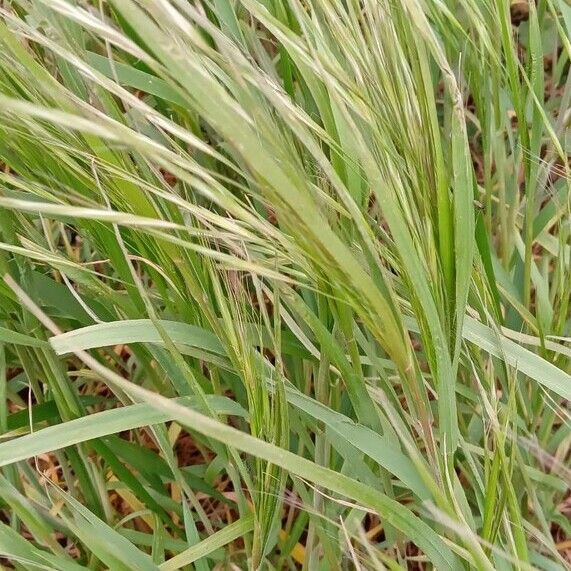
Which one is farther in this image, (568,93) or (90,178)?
(568,93)

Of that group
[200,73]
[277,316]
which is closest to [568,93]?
[277,316]

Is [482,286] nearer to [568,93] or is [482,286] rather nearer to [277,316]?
[277,316]

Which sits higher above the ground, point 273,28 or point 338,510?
point 273,28

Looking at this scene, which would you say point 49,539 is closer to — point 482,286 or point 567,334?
point 482,286

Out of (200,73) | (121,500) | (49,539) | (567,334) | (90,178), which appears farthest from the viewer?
(121,500)

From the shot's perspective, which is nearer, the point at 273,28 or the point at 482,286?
the point at 273,28

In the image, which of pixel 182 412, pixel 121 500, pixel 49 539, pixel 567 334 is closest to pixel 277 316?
pixel 182 412

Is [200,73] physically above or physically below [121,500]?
above

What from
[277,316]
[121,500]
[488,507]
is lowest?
[121,500]

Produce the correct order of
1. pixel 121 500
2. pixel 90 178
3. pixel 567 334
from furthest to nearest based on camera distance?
pixel 121 500 < pixel 567 334 < pixel 90 178
